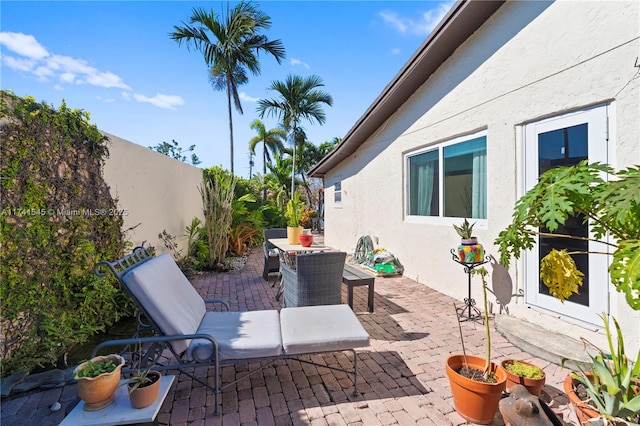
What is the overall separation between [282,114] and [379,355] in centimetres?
1695

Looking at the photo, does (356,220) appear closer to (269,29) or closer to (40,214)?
(40,214)

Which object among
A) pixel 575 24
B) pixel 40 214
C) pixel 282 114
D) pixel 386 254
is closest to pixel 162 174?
pixel 40 214

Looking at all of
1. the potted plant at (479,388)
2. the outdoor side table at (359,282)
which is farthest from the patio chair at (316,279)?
the potted plant at (479,388)

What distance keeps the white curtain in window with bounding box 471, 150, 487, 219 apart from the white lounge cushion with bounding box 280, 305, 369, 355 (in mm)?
3242

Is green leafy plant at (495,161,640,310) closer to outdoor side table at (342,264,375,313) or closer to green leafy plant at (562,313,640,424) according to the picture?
green leafy plant at (562,313,640,424)

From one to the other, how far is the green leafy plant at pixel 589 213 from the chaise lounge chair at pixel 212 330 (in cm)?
160

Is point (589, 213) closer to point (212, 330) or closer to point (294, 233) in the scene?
point (212, 330)

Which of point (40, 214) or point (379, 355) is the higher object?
point (40, 214)

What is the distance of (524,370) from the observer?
2527mm

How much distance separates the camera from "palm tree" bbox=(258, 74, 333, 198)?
17562mm

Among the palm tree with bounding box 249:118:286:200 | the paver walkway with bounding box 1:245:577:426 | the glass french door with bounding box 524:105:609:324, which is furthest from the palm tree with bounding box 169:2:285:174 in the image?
the paver walkway with bounding box 1:245:577:426

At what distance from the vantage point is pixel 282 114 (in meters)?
18.3

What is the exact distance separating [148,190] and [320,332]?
5.13m

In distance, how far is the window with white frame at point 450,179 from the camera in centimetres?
509
